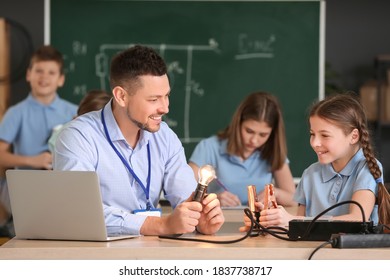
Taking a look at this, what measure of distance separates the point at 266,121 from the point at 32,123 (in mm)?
1971

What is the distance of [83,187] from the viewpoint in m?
2.48

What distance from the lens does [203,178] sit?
101 inches

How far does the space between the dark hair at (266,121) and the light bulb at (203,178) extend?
1784mm

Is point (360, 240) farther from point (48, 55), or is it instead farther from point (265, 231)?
point (48, 55)

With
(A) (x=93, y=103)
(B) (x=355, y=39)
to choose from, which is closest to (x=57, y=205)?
(A) (x=93, y=103)

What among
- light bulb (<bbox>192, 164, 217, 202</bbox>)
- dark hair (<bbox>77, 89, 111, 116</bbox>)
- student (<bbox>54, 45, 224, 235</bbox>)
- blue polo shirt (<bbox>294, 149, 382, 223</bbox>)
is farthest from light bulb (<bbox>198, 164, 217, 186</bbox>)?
dark hair (<bbox>77, 89, 111, 116</bbox>)

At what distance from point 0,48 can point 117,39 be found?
91 cm

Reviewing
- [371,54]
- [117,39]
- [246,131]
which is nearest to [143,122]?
[246,131]

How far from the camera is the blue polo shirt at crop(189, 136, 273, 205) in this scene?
4648 mm

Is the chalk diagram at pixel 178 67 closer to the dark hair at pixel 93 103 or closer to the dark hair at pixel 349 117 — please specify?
the dark hair at pixel 93 103

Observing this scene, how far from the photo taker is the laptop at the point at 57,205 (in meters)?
2.49

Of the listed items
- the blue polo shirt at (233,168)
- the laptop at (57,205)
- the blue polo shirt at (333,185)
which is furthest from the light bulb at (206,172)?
the blue polo shirt at (233,168)

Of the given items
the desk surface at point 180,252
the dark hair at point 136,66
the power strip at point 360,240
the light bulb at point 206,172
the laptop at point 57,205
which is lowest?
the desk surface at point 180,252
